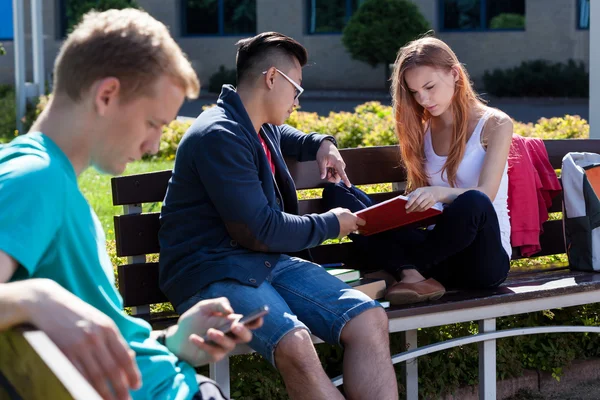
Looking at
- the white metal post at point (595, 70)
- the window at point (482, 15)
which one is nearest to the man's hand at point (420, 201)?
the white metal post at point (595, 70)

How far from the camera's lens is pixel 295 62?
3.48 m

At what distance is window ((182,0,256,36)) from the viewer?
27.0 metres

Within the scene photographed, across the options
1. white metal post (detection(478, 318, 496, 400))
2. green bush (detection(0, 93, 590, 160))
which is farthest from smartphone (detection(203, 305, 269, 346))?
green bush (detection(0, 93, 590, 160))

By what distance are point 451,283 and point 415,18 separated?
19682mm

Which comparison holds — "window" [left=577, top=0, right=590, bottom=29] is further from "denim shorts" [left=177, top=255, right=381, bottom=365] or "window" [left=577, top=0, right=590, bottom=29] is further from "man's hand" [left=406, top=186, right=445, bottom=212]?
"denim shorts" [left=177, top=255, right=381, bottom=365]

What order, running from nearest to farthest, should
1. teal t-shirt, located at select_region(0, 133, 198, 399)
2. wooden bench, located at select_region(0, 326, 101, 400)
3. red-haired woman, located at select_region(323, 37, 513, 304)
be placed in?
wooden bench, located at select_region(0, 326, 101, 400), teal t-shirt, located at select_region(0, 133, 198, 399), red-haired woman, located at select_region(323, 37, 513, 304)

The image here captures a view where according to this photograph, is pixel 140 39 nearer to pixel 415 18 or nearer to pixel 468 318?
pixel 468 318

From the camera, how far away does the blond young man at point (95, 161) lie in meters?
1.63

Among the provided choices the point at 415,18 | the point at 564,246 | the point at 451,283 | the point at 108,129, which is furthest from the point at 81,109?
the point at 415,18

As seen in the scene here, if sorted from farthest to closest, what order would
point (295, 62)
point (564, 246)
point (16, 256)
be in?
point (564, 246), point (295, 62), point (16, 256)

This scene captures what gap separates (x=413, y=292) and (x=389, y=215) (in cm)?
31

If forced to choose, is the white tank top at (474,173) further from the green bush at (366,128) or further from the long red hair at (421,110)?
the green bush at (366,128)

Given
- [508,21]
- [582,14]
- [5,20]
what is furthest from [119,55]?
[5,20]

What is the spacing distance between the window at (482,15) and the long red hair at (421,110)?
20860 mm
